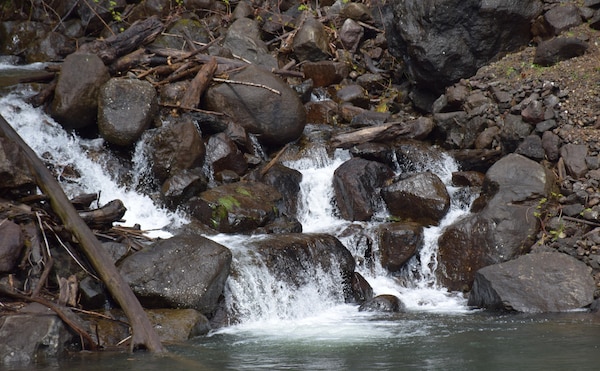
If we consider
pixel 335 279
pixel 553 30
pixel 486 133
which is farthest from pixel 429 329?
pixel 553 30

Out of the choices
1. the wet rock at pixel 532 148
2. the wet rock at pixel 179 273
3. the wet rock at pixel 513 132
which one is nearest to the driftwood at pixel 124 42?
Result: the wet rock at pixel 179 273

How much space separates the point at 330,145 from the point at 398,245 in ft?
9.76

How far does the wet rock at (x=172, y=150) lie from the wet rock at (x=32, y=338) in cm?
474

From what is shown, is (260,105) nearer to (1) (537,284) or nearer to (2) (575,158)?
(2) (575,158)

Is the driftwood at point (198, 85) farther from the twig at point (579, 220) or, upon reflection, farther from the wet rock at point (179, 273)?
the twig at point (579, 220)

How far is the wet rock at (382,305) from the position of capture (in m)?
9.28

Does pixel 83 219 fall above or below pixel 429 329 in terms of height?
above

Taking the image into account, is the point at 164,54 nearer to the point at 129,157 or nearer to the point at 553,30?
the point at 129,157

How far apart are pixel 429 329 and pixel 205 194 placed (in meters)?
4.14

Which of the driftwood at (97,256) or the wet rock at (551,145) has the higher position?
the wet rock at (551,145)

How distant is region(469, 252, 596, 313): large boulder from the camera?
8898 mm

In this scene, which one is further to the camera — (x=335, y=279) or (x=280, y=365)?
(x=335, y=279)

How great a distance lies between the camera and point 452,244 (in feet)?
34.2

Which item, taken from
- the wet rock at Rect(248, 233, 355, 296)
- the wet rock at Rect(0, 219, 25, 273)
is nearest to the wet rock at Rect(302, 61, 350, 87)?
the wet rock at Rect(248, 233, 355, 296)
